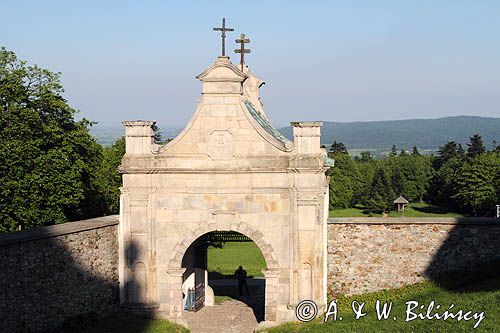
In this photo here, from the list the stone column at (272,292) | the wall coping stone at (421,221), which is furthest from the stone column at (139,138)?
the wall coping stone at (421,221)

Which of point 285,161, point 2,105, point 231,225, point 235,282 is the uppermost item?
point 2,105

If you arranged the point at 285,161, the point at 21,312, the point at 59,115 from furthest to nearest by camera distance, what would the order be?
the point at 59,115
the point at 285,161
the point at 21,312

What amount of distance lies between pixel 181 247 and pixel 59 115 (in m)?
11.7

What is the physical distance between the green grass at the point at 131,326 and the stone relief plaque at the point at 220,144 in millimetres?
4954

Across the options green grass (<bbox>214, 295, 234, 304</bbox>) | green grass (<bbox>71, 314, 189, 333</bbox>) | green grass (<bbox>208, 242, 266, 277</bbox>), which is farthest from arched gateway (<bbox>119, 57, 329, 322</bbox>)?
green grass (<bbox>208, 242, 266, 277</bbox>)

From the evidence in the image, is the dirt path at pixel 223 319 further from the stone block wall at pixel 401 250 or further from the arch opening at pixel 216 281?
the stone block wall at pixel 401 250

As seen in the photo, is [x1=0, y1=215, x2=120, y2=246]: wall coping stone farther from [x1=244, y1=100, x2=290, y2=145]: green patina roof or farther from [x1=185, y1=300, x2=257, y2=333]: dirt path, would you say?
[x1=244, y1=100, x2=290, y2=145]: green patina roof

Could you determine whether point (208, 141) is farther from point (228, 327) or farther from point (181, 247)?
point (228, 327)

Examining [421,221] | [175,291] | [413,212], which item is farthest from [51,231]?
[413,212]

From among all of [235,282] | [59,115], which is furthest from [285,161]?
[59,115]

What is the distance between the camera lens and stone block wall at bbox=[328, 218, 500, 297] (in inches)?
834

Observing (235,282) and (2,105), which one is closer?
(2,105)

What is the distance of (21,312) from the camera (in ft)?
54.3

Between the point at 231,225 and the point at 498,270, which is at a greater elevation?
the point at 231,225
